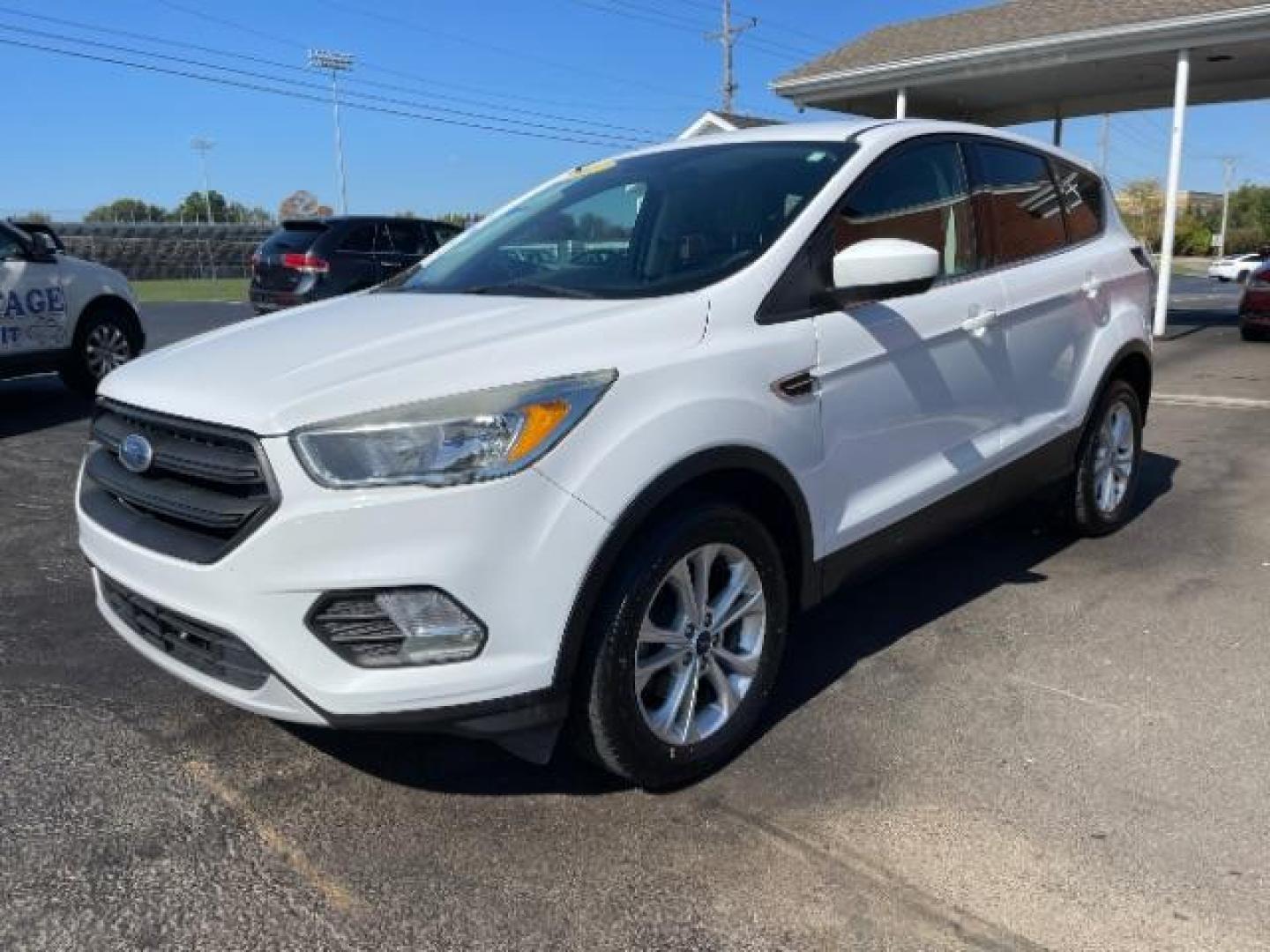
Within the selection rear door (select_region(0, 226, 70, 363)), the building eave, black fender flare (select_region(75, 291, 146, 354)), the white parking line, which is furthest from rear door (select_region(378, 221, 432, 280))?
the white parking line

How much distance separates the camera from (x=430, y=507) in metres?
2.30

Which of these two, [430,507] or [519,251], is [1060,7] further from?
[430,507]

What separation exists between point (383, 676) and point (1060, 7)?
1767cm

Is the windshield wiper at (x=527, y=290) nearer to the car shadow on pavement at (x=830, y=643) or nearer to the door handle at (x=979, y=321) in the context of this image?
the car shadow on pavement at (x=830, y=643)

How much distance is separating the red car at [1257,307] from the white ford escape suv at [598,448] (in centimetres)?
1133

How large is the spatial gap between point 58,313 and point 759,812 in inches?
310

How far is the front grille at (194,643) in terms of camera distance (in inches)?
97.3

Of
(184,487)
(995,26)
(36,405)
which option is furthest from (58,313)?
(995,26)

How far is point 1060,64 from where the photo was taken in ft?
49.3

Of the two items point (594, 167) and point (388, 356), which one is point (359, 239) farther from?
point (388, 356)

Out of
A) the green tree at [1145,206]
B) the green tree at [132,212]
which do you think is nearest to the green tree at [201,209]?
the green tree at [132,212]

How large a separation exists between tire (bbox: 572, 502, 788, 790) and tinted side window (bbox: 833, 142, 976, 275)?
105cm

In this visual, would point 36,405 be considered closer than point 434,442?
No

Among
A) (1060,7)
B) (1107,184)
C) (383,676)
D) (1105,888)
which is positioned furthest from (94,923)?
(1060,7)
